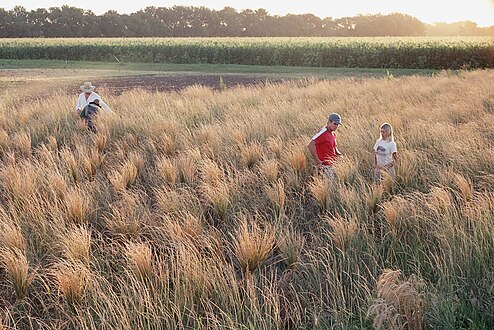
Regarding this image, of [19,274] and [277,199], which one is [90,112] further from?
[19,274]

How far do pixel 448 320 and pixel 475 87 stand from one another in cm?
1158

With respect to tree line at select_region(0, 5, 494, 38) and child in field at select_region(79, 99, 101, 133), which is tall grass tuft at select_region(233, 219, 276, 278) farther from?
tree line at select_region(0, 5, 494, 38)

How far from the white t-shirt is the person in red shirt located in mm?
562

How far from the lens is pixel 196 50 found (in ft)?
122

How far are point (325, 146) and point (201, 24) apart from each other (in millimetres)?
95338

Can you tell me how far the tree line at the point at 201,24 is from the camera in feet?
270

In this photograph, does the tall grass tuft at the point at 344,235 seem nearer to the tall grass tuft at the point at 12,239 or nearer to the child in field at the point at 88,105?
the tall grass tuft at the point at 12,239

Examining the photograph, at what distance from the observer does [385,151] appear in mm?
5508

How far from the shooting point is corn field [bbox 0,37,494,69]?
28969 millimetres

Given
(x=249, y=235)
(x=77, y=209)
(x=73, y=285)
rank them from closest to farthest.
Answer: (x=73, y=285), (x=249, y=235), (x=77, y=209)

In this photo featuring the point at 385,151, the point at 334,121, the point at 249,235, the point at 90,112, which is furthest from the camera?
the point at 90,112

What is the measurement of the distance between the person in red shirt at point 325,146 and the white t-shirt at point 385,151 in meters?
0.56

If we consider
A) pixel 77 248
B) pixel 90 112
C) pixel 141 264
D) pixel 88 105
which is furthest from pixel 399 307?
pixel 88 105

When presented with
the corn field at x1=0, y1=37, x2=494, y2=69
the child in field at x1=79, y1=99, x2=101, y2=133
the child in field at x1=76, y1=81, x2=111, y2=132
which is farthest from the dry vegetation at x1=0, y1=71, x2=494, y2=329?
the corn field at x1=0, y1=37, x2=494, y2=69
